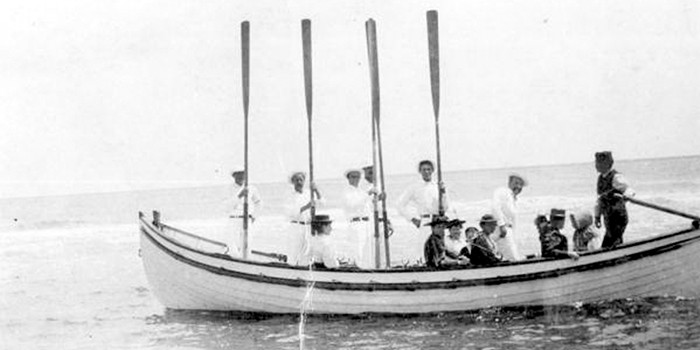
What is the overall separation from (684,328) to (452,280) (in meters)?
2.90

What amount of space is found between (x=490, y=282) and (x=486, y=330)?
0.64 meters

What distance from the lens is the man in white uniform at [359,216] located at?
1084 centimetres

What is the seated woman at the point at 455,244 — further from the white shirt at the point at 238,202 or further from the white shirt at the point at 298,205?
the white shirt at the point at 238,202

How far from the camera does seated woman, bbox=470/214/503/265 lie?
943 centimetres

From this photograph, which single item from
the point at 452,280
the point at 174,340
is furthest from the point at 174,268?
the point at 452,280

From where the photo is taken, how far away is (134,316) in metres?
12.8

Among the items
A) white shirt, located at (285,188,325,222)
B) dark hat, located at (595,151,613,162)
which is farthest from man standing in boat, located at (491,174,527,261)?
white shirt, located at (285,188,325,222)

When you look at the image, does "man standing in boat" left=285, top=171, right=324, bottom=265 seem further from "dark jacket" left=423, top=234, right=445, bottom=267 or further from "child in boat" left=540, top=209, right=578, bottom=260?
"child in boat" left=540, top=209, right=578, bottom=260

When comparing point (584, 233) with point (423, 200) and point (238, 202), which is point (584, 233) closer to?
point (423, 200)

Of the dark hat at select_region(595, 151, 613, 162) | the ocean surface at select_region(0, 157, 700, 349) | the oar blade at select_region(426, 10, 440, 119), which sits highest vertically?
the oar blade at select_region(426, 10, 440, 119)

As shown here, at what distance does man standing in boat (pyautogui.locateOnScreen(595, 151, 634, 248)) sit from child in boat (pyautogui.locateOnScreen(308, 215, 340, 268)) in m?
3.73

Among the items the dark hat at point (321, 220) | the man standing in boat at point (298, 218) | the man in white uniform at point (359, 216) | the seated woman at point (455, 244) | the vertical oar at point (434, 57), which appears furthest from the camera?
the vertical oar at point (434, 57)

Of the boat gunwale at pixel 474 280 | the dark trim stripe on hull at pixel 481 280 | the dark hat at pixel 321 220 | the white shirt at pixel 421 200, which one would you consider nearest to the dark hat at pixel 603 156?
the boat gunwale at pixel 474 280

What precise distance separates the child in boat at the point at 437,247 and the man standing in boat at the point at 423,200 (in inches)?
30.5
